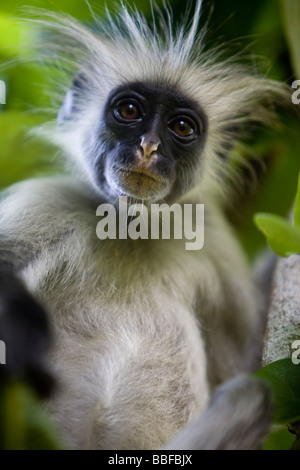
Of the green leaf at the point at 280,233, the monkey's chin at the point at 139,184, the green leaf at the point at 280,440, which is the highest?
the monkey's chin at the point at 139,184

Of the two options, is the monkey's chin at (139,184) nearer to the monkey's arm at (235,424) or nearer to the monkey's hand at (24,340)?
the monkey's hand at (24,340)

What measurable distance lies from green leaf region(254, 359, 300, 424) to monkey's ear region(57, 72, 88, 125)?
2.30 meters

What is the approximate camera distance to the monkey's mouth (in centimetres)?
314

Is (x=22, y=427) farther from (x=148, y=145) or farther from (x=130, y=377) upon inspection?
(x=148, y=145)

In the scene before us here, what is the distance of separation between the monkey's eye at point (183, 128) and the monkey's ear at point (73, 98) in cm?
81

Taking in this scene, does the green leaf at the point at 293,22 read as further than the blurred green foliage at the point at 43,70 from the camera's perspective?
No

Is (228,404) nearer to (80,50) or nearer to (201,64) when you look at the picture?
(201,64)

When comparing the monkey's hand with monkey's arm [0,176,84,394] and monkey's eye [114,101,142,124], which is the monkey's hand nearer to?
monkey's arm [0,176,84,394]

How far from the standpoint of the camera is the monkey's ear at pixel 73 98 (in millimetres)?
3902

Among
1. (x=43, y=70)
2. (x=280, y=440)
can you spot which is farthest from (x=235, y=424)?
(x=43, y=70)

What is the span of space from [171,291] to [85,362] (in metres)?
0.75

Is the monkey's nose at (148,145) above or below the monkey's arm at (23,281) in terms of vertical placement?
above

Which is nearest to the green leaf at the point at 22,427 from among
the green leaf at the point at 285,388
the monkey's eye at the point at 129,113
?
the green leaf at the point at 285,388
